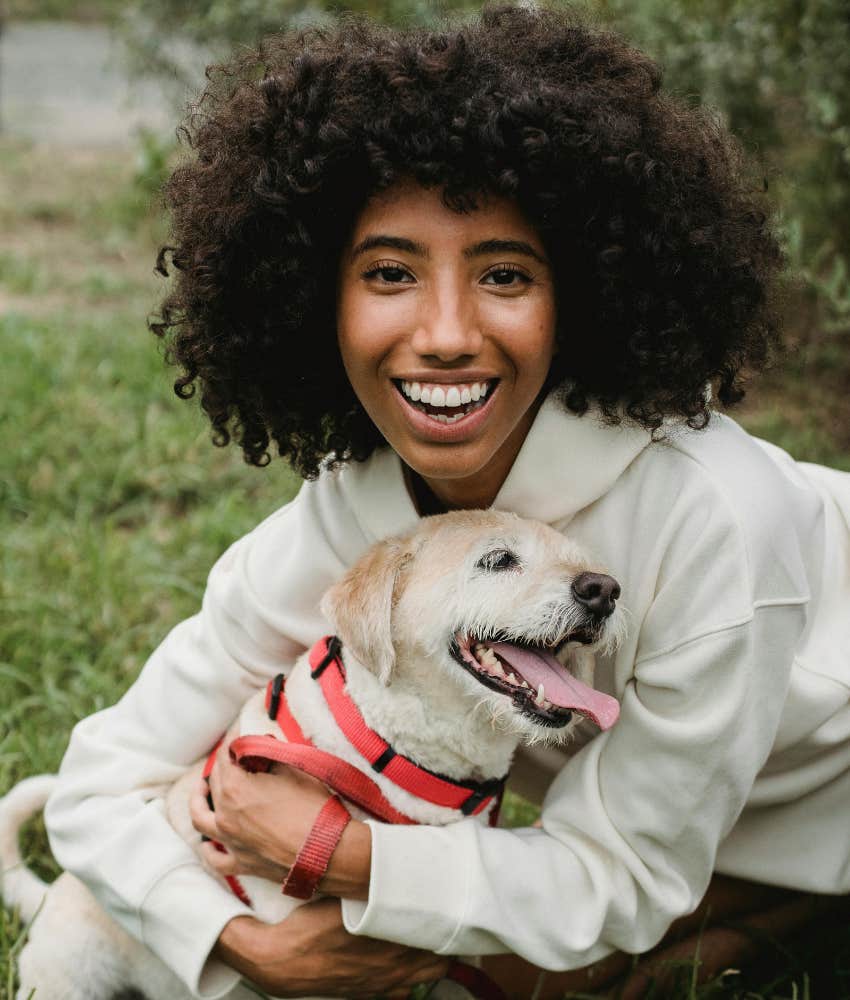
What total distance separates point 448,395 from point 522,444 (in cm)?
31

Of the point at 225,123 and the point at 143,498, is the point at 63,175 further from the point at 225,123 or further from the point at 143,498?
the point at 225,123

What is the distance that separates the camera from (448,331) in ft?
6.79

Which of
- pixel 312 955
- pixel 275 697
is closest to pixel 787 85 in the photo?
pixel 275 697

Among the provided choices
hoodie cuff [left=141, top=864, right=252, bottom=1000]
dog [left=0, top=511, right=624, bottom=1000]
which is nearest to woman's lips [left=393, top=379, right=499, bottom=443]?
dog [left=0, top=511, right=624, bottom=1000]

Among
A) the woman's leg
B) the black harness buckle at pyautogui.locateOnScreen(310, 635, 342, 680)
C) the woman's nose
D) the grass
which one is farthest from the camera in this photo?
the grass

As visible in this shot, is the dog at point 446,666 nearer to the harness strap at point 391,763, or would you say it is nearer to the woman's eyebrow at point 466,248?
the harness strap at point 391,763

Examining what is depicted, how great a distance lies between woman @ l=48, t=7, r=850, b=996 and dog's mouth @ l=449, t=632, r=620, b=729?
12 cm

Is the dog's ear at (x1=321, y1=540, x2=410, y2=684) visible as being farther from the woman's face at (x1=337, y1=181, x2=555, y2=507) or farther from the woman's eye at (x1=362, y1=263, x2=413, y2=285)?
the woman's eye at (x1=362, y1=263, x2=413, y2=285)

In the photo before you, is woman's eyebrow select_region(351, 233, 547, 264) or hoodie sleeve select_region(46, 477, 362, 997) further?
hoodie sleeve select_region(46, 477, 362, 997)

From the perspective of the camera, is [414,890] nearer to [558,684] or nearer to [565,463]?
[558,684]

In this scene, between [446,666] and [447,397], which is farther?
[446,666]

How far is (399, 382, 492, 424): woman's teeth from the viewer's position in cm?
216

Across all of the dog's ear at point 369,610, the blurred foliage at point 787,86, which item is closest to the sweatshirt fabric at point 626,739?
the dog's ear at point 369,610

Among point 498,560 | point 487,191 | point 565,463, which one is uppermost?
point 487,191
